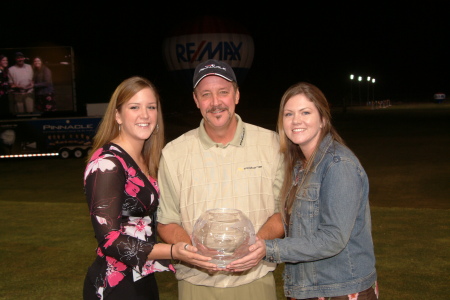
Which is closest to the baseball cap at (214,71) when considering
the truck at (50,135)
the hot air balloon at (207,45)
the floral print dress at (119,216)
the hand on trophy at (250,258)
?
the floral print dress at (119,216)

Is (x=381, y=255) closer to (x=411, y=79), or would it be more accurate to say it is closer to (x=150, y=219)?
(x=150, y=219)

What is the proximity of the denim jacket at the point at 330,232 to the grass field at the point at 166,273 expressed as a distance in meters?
2.66

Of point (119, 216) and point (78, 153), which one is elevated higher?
point (119, 216)

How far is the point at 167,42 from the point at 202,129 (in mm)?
26119

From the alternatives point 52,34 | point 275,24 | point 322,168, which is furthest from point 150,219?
point 275,24

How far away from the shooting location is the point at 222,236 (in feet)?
8.12

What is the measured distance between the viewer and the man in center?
2.88 meters

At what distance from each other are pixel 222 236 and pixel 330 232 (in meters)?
0.50

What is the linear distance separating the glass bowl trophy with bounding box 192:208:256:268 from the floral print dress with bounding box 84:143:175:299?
0.29 m

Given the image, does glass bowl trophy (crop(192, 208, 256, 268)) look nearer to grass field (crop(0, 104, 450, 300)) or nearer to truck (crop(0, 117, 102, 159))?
grass field (crop(0, 104, 450, 300))

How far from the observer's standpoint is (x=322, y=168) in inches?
102

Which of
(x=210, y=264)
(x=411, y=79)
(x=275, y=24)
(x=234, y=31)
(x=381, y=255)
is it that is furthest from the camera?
(x=411, y=79)

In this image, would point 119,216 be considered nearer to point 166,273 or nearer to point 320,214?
point 320,214

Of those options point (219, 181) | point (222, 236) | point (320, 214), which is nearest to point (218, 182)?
point (219, 181)
